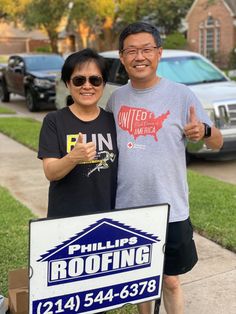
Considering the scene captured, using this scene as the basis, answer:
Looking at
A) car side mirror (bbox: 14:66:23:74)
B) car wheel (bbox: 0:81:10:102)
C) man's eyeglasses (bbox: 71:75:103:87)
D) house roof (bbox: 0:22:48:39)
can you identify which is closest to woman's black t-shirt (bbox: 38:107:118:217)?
man's eyeglasses (bbox: 71:75:103:87)

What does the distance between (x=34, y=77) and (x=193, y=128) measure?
11.9m

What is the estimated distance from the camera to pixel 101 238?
216 centimetres

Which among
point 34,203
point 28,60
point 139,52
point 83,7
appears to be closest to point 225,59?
point 83,7

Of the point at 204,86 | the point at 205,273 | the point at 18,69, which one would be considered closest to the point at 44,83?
the point at 18,69

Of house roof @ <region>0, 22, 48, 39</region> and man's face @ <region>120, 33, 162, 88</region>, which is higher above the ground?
house roof @ <region>0, 22, 48, 39</region>

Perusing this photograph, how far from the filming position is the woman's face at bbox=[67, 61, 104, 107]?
2.41m

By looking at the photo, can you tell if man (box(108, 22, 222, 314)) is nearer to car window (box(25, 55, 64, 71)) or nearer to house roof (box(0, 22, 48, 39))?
car window (box(25, 55, 64, 71))

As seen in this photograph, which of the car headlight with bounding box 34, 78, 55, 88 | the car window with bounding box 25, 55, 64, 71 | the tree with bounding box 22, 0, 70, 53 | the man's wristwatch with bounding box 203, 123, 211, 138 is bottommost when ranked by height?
the car headlight with bounding box 34, 78, 55, 88

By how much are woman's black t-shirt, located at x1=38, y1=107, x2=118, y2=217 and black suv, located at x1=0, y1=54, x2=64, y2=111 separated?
1101 cm

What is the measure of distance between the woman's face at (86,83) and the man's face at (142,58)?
0.60ft

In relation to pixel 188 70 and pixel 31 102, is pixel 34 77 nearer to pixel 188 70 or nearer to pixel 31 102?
pixel 31 102

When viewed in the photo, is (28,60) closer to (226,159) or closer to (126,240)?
(226,159)

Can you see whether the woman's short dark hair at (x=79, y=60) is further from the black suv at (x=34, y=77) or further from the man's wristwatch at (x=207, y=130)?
the black suv at (x=34, y=77)

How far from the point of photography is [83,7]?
20734 millimetres
